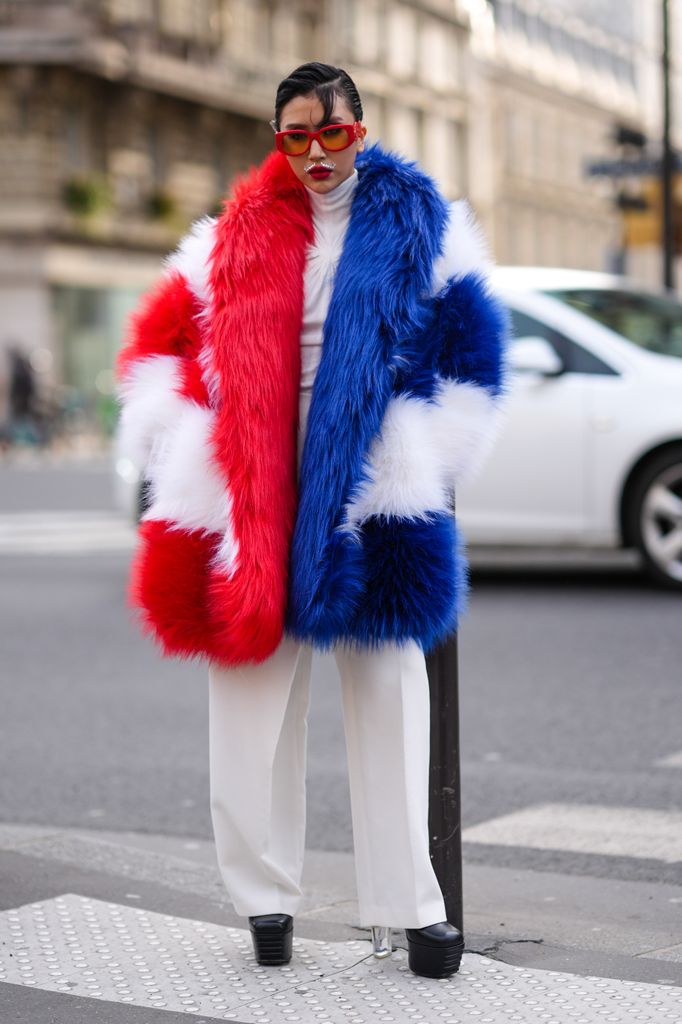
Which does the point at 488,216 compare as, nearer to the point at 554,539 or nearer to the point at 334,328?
the point at 554,539

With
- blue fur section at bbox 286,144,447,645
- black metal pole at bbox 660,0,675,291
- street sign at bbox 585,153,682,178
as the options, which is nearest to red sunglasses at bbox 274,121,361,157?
blue fur section at bbox 286,144,447,645

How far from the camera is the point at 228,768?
3.72 metres

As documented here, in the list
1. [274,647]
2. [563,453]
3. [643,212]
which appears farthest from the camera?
[643,212]

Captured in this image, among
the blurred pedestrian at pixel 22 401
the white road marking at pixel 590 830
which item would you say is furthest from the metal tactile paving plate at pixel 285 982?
the blurred pedestrian at pixel 22 401

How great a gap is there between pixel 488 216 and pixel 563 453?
5339cm

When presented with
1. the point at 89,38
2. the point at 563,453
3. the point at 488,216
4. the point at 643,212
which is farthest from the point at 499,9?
the point at 563,453

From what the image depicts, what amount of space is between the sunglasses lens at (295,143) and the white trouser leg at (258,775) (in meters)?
0.93

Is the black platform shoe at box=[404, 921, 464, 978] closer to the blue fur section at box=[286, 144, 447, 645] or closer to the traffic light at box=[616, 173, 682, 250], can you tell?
the blue fur section at box=[286, 144, 447, 645]

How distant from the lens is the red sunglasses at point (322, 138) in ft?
12.0

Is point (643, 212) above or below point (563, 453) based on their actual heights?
above

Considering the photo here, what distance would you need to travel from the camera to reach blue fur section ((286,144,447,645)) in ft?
11.8

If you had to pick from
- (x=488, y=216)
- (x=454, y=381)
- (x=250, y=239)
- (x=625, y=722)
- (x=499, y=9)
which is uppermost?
(x=499, y=9)

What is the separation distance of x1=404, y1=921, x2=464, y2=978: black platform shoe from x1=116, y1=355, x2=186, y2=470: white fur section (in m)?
1.08

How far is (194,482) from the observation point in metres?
3.73
